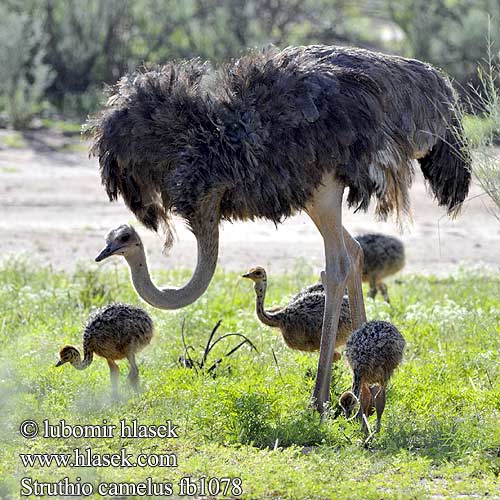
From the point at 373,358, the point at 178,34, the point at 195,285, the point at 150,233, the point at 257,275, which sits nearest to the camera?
the point at 373,358

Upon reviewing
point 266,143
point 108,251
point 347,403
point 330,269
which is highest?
point 266,143

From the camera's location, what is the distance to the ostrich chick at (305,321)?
23.3ft

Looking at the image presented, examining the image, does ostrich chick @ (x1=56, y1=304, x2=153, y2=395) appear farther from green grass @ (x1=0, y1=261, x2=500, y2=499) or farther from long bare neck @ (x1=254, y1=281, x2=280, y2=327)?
long bare neck @ (x1=254, y1=281, x2=280, y2=327)

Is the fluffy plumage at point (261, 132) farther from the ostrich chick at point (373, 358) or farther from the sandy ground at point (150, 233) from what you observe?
the sandy ground at point (150, 233)

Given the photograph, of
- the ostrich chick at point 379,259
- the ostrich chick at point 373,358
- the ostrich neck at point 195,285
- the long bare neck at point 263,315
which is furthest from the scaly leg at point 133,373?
the ostrich chick at point 379,259

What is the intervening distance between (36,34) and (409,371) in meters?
9.66

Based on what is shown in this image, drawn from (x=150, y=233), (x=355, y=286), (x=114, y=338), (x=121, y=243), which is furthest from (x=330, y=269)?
(x=150, y=233)

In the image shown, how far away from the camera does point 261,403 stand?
6.12 meters

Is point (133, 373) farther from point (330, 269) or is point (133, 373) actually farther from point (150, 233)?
point (150, 233)

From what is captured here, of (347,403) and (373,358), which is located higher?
(373,358)

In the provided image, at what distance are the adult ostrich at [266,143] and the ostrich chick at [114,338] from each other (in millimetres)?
367

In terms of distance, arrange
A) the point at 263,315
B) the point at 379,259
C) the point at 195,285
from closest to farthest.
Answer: the point at 195,285, the point at 263,315, the point at 379,259

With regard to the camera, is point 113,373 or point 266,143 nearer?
point 266,143

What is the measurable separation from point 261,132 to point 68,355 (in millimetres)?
1665
